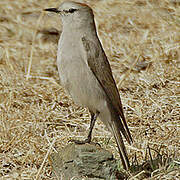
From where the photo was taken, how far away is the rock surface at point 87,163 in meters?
3.92

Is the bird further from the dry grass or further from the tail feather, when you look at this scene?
the dry grass

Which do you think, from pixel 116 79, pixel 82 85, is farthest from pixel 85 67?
pixel 116 79

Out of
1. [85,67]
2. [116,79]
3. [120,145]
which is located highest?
[85,67]

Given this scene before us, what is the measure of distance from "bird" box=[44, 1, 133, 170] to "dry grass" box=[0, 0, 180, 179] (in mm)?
523

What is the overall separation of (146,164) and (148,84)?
2356 mm

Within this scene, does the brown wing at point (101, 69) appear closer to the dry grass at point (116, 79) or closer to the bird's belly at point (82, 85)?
the bird's belly at point (82, 85)

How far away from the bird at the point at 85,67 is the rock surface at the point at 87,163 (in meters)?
0.15

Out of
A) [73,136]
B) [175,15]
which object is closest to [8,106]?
[73,136]

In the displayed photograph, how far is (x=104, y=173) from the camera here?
3.96 meters

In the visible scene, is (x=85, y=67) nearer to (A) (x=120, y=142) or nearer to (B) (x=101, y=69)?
(B) (x=101, y=69)

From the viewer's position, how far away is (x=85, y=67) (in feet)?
13.3

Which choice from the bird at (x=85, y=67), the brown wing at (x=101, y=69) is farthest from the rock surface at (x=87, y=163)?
the brown wing at (x=101, y=69)

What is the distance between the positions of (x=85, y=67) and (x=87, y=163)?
87 centimetres

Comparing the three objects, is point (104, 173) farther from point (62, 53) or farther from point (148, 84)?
point (148, 84)
